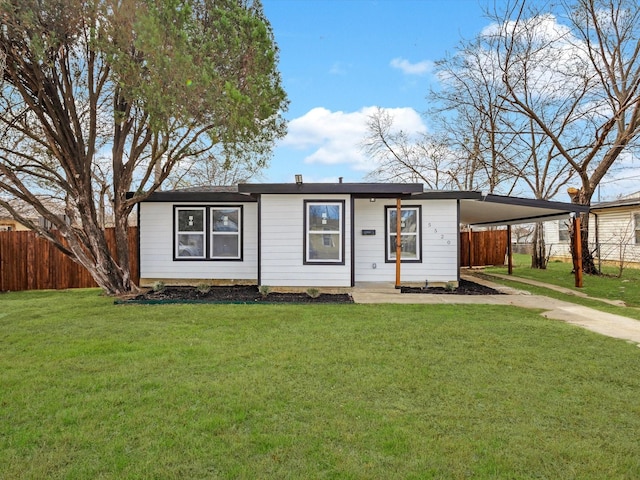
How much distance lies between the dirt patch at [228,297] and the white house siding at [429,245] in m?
1.77

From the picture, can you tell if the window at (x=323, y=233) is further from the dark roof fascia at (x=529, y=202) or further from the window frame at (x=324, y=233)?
the dark roof fascia at (x=529, y=202)

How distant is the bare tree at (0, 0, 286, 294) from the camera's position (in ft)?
23.0

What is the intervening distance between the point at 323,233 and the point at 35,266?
7701mm

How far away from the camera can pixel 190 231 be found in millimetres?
10625

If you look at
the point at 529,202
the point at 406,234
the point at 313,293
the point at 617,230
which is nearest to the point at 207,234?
the point at 313,293

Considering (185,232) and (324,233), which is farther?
(185,232)

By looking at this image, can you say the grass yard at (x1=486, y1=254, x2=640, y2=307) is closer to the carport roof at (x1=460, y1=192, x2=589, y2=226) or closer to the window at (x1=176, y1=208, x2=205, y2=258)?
the carport roof at (x1=460, y1=192, x2=589, y2=226)

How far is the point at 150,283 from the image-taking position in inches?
418

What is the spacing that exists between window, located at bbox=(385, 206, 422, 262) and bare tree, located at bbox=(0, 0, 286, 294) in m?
3.66

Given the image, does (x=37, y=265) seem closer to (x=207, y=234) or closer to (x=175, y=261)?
(x=175, y=261)

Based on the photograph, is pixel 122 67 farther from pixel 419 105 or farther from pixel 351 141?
pixel 351 141

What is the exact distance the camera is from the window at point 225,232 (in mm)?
10609

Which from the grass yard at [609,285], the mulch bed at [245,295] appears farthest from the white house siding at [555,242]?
the mulch bed at [245,295]

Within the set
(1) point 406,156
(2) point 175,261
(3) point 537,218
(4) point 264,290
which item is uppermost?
(1) point 406,156
